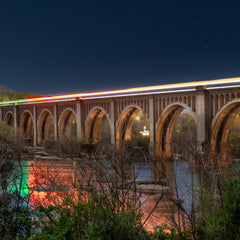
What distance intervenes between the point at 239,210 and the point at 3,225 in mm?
6302

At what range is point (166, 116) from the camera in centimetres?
3130

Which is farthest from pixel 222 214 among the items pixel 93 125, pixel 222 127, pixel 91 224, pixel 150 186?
pixel 93 125

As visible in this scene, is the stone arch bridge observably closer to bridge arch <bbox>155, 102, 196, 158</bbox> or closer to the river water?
bridge arch <bbox>155, 102, 196, 158</bbox>

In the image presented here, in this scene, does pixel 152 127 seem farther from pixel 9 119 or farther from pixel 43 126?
pixel 9 119

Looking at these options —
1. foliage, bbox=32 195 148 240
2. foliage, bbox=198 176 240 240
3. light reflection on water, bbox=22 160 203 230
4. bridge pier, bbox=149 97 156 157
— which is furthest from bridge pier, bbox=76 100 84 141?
foliage, bbox=32 195 148 240

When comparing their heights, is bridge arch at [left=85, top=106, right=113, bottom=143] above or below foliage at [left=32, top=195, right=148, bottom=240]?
above

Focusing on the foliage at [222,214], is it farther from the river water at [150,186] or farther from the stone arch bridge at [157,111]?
the stone arch bridge at [157,111]

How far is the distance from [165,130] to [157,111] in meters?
2.24

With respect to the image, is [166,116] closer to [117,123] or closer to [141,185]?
[117,123]

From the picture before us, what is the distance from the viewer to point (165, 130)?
3238 centimetres

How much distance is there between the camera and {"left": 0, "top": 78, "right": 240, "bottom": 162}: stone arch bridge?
26656mm

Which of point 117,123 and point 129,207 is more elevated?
point 117,123

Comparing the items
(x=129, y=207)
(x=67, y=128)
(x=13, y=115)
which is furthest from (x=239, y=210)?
(x=13, y=115)

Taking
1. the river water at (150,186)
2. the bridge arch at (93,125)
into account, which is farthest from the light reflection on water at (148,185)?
the bridge arch at (93,125)
